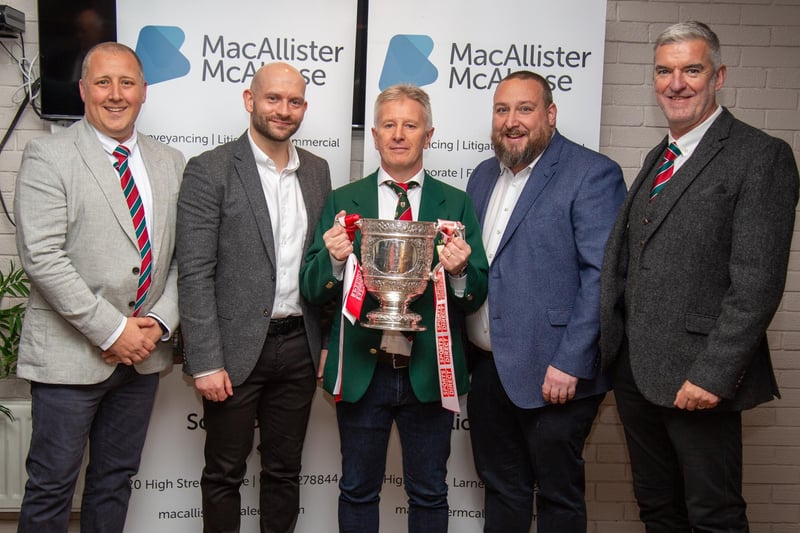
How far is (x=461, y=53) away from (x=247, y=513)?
2220 mm

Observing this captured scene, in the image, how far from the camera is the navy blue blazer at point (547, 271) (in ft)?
7.55

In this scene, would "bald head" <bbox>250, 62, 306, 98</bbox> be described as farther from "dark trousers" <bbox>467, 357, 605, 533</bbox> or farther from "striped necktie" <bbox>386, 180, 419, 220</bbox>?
"dark trousers" <bbox>467, 357, 605, 533</bbox>

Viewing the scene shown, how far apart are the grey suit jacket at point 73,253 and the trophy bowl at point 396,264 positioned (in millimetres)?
756

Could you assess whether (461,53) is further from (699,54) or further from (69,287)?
(69,287)

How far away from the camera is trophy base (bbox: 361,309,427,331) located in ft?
6.75

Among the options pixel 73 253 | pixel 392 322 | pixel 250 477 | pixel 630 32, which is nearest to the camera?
pixel 392 322

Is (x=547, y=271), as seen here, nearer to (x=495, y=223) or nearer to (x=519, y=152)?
(x=495, y=223)

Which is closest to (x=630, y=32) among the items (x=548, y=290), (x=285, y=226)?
(x=548, y=290)

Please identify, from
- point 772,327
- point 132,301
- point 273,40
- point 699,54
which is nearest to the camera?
point 699,54

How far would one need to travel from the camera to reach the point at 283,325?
244cm

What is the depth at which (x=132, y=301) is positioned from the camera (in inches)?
90.4

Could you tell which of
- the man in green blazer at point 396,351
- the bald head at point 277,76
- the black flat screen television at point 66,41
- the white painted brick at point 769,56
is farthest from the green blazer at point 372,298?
the white painted brick at point 769,56

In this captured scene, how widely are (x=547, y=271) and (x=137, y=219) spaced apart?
54.8 inches

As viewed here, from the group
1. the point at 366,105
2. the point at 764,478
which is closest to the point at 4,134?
the point at 366,105
